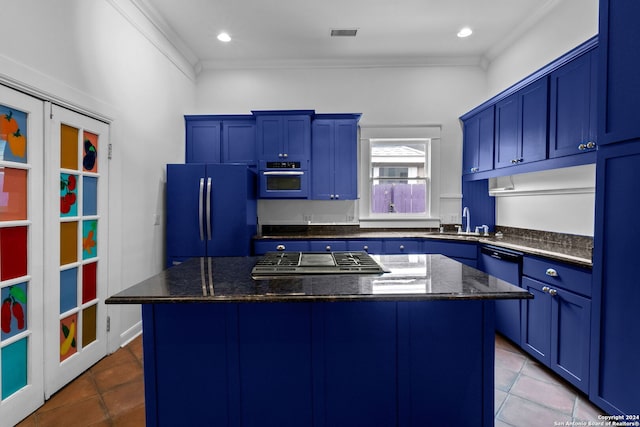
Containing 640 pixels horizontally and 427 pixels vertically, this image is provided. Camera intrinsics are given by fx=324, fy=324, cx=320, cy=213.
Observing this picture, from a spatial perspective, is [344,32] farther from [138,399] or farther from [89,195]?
[138,399]

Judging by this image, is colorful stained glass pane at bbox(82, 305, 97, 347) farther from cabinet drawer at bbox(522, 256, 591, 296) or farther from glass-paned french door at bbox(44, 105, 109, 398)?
cabinet drawer at bbox(522, 256, 591, 296)

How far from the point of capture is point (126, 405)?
216cm

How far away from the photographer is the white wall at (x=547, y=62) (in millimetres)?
2842

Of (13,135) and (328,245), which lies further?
(328,245)

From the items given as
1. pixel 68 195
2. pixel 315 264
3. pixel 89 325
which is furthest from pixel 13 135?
pixel 315 264

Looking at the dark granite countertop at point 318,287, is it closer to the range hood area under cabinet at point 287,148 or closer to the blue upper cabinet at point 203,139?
the range hood area under cabinet at point 287,148

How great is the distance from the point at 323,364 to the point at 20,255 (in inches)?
77.9

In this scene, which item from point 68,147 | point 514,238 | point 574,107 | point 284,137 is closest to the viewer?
point 68,147

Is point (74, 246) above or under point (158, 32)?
under

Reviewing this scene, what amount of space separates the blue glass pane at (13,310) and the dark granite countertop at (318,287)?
1.04 metres

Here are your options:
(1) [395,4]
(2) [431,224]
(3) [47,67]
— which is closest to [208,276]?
(3) [47,67]

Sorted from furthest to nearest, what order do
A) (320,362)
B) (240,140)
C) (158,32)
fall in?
(240,140)
(158,32)
(320,362)

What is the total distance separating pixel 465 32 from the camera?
3764mm

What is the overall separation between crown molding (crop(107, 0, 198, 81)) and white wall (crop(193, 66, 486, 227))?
0.35 m
